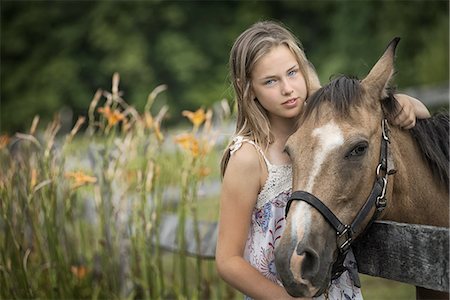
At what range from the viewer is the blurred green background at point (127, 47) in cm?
2177

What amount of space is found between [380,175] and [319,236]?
39 cm

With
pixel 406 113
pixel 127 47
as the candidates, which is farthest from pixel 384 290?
pixel 127 47

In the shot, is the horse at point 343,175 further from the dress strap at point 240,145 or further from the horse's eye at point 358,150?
the dress strap at point 240,145

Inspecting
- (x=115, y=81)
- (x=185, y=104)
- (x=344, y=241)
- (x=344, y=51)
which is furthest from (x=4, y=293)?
(x=185, y=104)

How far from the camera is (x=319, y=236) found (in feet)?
7.70

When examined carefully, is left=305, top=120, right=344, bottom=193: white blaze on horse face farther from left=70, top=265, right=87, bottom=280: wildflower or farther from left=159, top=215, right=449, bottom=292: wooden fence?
left=70, top=265, right=87, bottom=280: wildflower

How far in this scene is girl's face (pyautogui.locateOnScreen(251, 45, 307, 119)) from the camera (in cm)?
275

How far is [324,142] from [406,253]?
0.47m

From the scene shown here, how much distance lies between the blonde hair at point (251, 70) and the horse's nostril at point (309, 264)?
0.60 m

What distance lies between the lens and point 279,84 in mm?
2760

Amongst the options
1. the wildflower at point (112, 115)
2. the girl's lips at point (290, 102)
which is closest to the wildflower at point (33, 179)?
the wildflower at point (112, 115)

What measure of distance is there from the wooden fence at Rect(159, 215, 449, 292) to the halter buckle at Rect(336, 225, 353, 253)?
0.15m

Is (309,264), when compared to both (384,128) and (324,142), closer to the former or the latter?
(324,142)

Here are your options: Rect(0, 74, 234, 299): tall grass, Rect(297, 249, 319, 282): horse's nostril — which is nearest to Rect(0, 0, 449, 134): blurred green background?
Rect(0, 74, 234, 299): tall grass
